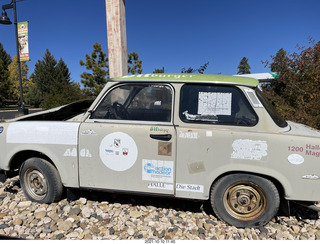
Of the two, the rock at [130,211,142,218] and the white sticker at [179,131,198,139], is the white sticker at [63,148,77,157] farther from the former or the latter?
the white sticker at [179,131,198,139]

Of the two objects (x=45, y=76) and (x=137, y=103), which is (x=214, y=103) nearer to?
(x=137, y=103)

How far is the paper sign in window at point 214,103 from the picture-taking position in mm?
2256

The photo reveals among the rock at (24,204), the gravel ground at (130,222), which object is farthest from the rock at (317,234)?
the rock at (24,204)

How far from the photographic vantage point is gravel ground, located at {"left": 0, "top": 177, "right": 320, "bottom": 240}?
2.20 metres

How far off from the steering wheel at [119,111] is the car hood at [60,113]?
1.29 metres

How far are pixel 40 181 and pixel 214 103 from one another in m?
2.68

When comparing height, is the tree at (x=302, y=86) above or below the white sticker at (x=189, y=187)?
above

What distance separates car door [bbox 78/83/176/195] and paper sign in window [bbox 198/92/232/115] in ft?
1.30

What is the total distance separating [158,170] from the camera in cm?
228

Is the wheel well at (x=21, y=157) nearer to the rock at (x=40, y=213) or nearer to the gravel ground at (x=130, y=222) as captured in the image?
the gravel ground at (x=130, y=222)

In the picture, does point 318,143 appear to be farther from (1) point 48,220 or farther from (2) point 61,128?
(1) point 48,220

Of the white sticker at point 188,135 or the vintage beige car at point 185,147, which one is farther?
the white sticker at point 188,135

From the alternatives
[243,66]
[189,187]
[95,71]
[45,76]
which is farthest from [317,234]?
[243,66]

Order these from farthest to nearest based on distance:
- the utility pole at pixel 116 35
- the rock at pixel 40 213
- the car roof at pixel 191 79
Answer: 1. the utility pole at pixel 116 35
2. the rock at pixel 40 213
3. the car roof at pixel 191 79
